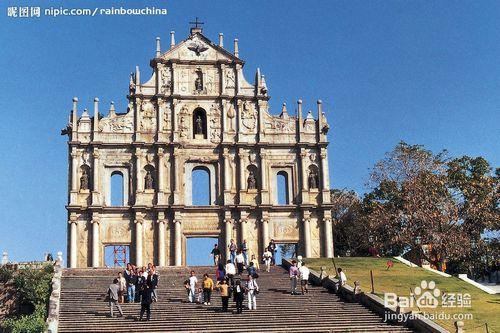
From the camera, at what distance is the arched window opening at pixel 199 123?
4772 centimetres

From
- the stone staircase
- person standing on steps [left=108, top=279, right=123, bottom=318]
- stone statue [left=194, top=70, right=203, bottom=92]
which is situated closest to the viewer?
the stone staircase

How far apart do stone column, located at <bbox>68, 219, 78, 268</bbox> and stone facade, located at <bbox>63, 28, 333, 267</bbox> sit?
6 centimetres

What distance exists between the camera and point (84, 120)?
46.7 meters

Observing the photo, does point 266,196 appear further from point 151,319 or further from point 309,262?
point 151,319

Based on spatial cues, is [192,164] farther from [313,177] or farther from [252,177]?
[313,177]

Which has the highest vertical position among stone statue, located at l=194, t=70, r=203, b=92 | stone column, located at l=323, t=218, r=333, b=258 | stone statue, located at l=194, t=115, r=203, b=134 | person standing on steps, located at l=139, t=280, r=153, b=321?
stone statue, located at l=194, t=70, r=203, b=92

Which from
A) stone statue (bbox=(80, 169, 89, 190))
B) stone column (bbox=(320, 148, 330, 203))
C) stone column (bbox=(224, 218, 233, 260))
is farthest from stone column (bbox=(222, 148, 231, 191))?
stone statue (bbox=(80, 169, 89, 190))

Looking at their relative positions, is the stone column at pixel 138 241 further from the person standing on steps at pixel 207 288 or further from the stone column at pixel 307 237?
the person standing on steps at pixel 207 288

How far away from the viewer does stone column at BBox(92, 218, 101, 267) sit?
1738 inches

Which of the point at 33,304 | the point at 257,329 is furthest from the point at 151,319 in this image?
the point at 33,304

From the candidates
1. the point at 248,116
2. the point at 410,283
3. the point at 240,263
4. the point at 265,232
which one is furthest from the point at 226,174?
the point at 410,283

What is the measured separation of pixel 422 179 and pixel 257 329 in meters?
26.4

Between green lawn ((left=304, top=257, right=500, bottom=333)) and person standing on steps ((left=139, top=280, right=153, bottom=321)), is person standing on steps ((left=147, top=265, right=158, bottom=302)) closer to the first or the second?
person standing on steps ((left=139, top=280, right=153, bottom=321))

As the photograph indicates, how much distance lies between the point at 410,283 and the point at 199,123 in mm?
17772
